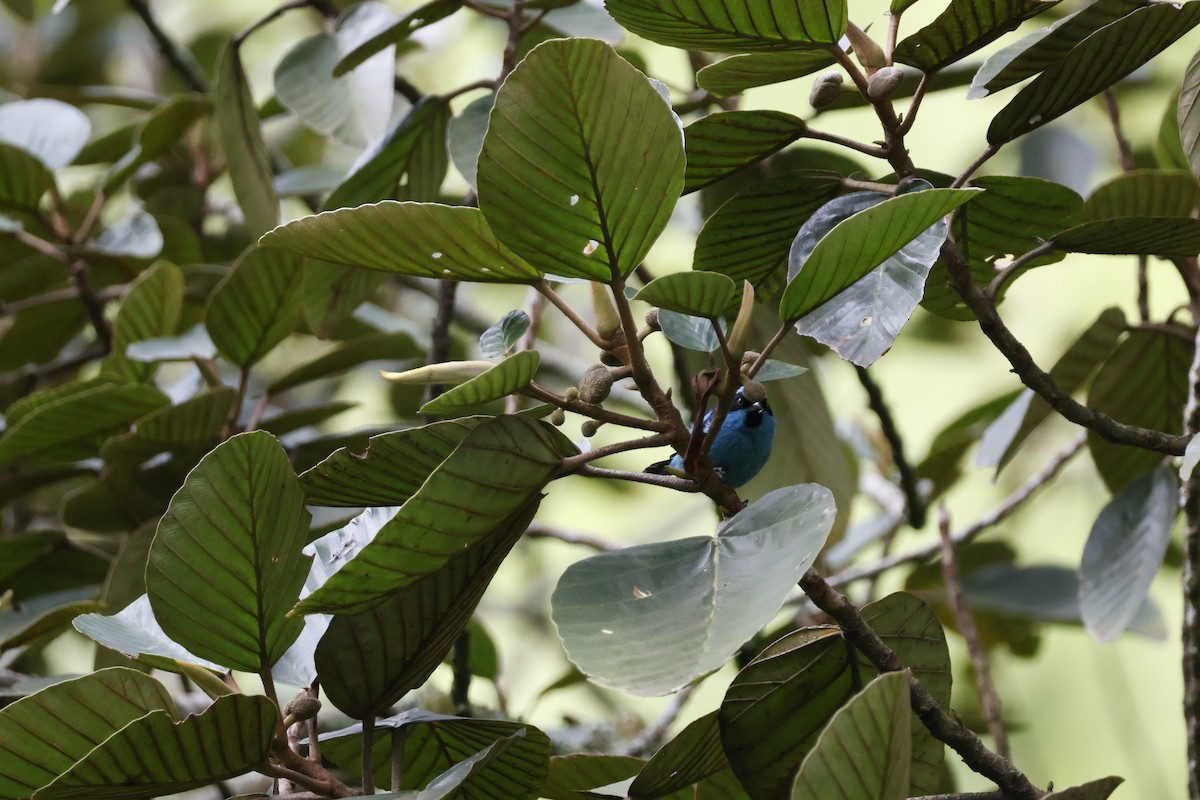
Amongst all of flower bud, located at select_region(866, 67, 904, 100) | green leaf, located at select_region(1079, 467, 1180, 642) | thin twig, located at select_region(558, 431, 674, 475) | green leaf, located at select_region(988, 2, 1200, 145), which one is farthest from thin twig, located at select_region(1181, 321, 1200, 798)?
thin twig, located at select_region(558, 431, 674, 475)

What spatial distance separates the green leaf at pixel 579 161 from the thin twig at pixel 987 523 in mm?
994

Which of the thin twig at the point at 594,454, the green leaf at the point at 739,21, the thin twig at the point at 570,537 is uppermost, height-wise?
the green leaf at the point at 739,21

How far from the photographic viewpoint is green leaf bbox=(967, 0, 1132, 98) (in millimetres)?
722

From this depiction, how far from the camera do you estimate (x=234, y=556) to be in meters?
0.67

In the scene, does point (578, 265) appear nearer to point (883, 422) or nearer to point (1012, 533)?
point (883, 422)

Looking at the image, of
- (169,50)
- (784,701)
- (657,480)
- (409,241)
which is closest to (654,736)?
(784,701)

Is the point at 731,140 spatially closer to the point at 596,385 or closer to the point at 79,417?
the point at 596,385

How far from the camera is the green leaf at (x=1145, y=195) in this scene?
101cm

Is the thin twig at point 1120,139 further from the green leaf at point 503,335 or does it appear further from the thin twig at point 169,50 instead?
the thin twig at point 169,50

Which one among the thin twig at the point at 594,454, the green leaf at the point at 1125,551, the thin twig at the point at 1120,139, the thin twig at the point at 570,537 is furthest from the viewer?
the thin twig at the point at 570,537

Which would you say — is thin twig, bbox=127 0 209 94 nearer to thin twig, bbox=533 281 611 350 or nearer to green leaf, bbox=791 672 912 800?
thin twig, bbox=533 281 611 350

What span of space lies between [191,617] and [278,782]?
15 centimetres

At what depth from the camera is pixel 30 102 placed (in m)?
1.49

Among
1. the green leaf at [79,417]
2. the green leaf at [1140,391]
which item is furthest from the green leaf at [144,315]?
the green leaf at [1140,391]
